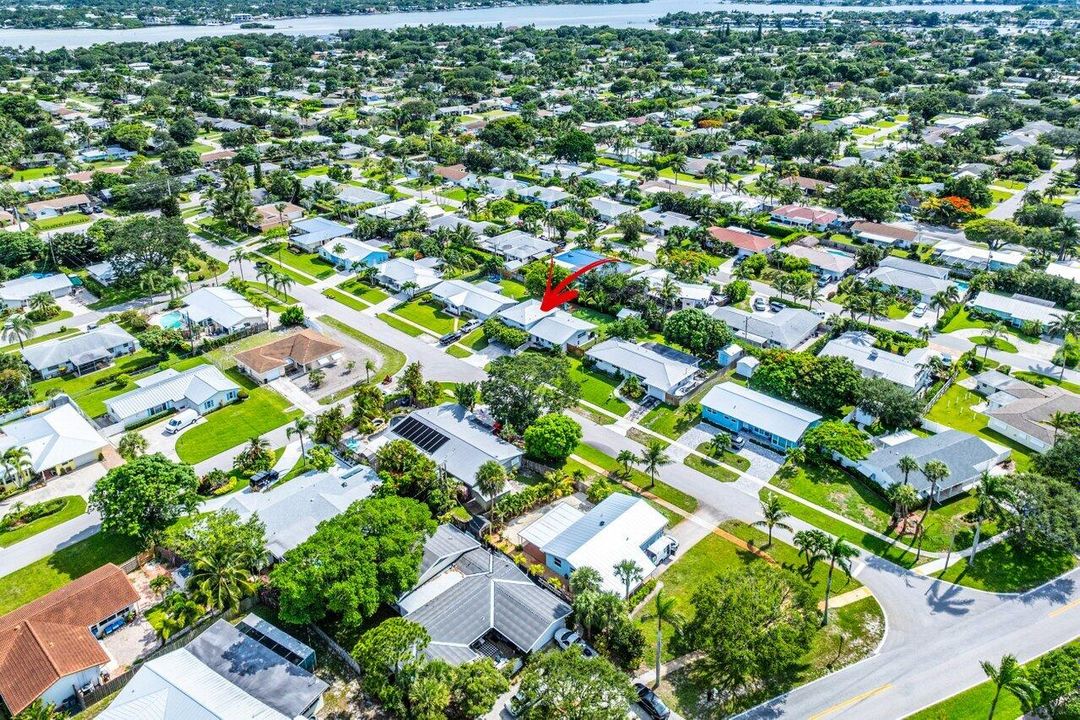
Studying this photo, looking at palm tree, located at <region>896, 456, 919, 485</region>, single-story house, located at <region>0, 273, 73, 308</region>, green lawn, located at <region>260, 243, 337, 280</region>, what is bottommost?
green lawn, located at <region>260, 243, 337, 280</region>

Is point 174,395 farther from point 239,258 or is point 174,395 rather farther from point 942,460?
point 942,460

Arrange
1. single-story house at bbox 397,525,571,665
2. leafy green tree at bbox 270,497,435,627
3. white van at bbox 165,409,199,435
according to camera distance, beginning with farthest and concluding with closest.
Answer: white van at bbox 165,409,199,435
single-story house at bbox 397,525,571,665
leafy green tree at bbox 270,497,435,627

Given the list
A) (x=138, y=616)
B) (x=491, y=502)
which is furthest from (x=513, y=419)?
(x=138, y=616)

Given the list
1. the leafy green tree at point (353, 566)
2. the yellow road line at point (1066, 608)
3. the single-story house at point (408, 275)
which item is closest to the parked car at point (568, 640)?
the leafy green tree at point (353, 566)

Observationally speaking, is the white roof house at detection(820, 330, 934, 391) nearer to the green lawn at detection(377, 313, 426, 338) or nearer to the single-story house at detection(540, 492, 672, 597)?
the single-story house at detection(540, 492, 672, 597)

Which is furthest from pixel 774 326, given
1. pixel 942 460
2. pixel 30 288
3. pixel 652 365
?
pixel 30 288

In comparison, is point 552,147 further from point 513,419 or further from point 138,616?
point 138,616

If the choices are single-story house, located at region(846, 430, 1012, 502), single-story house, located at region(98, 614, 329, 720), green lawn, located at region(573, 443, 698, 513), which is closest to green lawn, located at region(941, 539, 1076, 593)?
single-story house, located at region(846, 430, 1012, 502)
